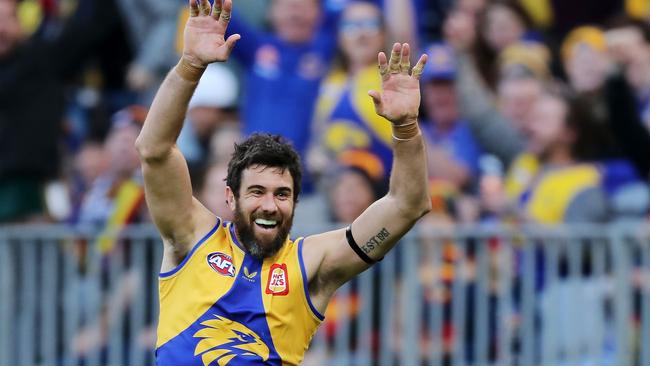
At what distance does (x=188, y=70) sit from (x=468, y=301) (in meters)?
3.98

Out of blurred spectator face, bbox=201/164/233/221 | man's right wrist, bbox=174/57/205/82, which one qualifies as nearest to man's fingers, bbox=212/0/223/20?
man's right wrist, bbox=174/57/205/82

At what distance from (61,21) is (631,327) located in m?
6.42

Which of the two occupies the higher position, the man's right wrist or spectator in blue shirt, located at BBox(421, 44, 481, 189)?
the man's right wrist

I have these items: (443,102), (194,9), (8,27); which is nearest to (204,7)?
(194,9)

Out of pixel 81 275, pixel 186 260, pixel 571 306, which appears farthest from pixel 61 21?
pixel 186 260

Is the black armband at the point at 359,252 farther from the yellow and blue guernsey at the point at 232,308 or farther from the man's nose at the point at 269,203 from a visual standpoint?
the man's nose at the point at 269,203

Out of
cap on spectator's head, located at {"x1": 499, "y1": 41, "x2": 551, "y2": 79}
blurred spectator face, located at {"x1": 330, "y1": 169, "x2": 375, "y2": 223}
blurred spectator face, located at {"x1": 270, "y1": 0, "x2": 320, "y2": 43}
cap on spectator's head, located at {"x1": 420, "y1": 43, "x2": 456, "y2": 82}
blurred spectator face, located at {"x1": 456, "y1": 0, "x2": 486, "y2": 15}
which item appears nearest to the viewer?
blurred spectator face, located at {"x1": 330, "y1": 169, "x2": 375, "y2": 223}

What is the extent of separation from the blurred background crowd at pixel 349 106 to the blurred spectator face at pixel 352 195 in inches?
0.4

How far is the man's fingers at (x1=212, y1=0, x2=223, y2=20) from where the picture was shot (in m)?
6.38

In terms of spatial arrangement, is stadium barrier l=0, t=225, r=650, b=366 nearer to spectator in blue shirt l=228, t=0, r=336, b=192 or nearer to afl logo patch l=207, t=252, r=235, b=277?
spectator in blue shirt l=228, t=0, r=336, b=192

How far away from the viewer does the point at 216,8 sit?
6398 mm

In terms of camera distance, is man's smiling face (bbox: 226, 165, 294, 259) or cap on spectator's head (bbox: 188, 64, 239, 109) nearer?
man's smiling face (bbox: 226, 165, 294, 259)

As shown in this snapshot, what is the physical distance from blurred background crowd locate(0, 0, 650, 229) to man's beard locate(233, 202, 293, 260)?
3.22 metres

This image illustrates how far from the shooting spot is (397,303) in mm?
9828
